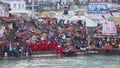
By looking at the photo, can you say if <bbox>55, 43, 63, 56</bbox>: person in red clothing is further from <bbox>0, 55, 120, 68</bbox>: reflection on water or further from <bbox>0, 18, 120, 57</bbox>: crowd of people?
<bbox>0, 55, 120, 68</bbox>: reflection on water

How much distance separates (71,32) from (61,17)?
10.3 metres

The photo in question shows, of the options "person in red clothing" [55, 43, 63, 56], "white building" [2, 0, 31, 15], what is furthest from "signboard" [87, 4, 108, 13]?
"white building" [2, 0, 31, 15]

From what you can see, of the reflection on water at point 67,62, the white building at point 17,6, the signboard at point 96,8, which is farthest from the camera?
the white building at point 17,6

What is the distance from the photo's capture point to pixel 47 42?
46.4 m

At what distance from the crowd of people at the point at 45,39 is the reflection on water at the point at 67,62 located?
1.40 meters

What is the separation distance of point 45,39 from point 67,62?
237 inches

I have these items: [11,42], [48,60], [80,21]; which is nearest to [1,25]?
[11,42]

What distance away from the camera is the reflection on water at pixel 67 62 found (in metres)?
40.1

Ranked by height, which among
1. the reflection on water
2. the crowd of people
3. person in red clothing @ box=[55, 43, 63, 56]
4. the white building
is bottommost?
the reflection on water

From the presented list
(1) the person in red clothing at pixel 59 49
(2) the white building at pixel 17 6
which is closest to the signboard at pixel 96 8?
(1) the person in red clothing at pixel 59 49

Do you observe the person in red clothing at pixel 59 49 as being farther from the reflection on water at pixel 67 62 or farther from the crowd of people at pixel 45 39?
the reflection on water at pixel 67 62

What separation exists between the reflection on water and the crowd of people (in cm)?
140

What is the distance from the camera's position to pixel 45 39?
156 feet

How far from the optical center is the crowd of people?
144 feet
